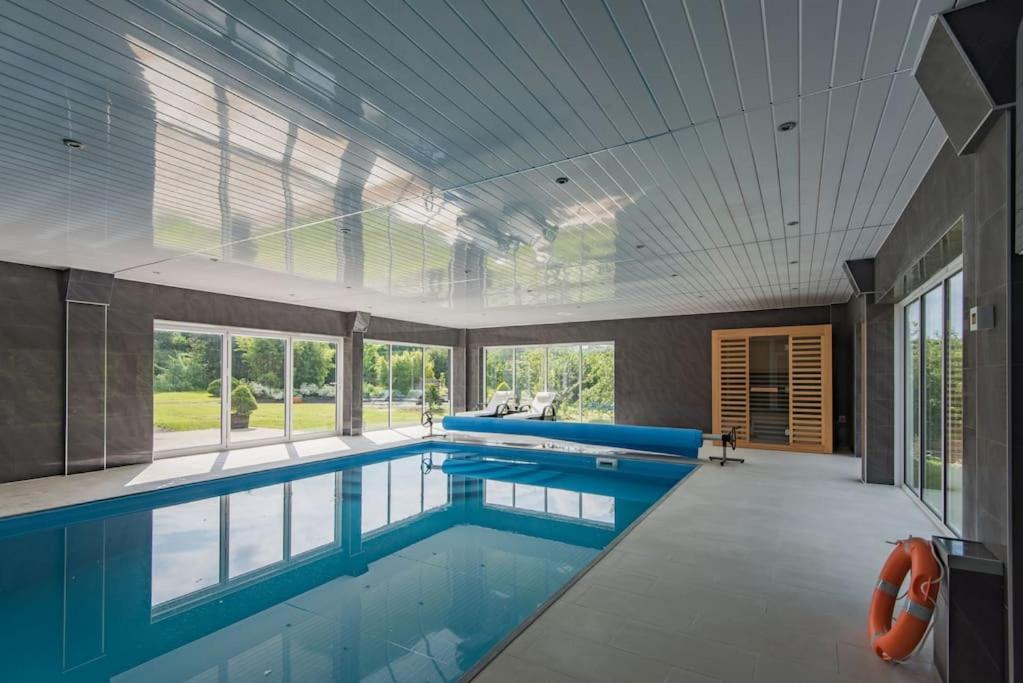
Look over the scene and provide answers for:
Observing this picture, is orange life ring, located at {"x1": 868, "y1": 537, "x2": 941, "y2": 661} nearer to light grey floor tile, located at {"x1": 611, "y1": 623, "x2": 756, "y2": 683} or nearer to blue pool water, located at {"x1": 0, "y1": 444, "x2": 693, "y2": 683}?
light grey floor tile, located at {"x1": 611, "y1": 623, "x2": 756, "y2": 683}

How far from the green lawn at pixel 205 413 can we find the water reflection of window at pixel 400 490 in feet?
8.42

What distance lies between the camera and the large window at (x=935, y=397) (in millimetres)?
3973

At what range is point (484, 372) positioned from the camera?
14391 mm

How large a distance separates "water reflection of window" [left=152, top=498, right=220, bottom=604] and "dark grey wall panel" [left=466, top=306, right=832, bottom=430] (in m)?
8.82

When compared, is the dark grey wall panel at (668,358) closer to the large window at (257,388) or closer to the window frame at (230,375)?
the window frame at (230,375)

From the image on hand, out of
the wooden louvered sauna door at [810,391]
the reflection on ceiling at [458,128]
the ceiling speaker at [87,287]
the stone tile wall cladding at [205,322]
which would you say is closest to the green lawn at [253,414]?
the stone tile wall cladding at [205,322]

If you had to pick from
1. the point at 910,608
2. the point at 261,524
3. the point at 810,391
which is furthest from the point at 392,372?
the point at 910,608

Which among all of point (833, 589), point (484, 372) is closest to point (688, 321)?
point (484, 372)

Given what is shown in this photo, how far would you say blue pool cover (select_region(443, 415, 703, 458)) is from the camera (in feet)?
27.0

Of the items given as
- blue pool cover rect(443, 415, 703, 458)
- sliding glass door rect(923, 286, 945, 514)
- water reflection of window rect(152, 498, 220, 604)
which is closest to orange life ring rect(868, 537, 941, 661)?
sliding glass door rect(923, 286, 945, 514)

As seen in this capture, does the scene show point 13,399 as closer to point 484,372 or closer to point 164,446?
point 164,446

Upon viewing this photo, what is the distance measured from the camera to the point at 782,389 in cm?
983

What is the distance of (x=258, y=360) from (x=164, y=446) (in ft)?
6.78

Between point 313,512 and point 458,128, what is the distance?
453 centimetres
